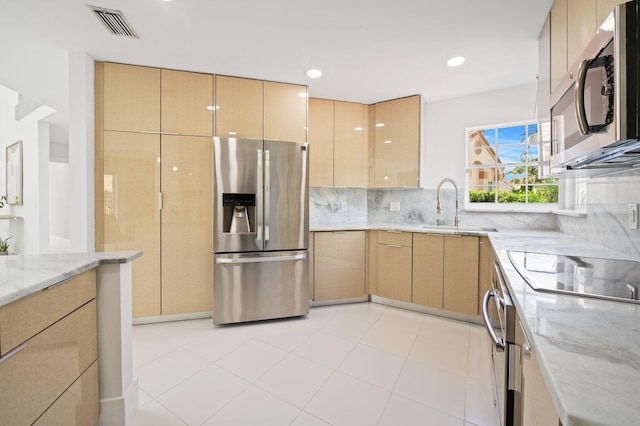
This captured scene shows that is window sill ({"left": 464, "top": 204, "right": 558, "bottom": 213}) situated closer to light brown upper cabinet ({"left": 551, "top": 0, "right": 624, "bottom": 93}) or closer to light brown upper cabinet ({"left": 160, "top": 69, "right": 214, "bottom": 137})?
light brown upper cabinet ({"left": 551, "top": 0, "right": 624, "bottom": 93})

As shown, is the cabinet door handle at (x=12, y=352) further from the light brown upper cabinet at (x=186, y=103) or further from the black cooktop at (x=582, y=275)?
the light brown upper cabinet at (x=186, y=103)

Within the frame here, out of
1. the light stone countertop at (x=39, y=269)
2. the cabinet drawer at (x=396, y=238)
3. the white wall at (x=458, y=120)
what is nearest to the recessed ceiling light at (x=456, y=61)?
the white wall at (x=458, y=120)

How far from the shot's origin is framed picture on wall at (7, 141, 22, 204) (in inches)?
201

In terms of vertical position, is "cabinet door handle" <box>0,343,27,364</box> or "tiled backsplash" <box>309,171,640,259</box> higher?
"tiled backsplash" <box>309,171,640,259</box>

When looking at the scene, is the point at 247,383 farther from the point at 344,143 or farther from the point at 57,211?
the point at 57,211

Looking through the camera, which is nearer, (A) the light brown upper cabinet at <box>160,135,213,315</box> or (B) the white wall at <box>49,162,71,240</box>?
(A) the light brown upper cabinet at <box>160,135,213,315</box>

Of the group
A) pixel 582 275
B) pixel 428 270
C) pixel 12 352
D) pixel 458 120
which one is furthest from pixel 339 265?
pixel 12 352

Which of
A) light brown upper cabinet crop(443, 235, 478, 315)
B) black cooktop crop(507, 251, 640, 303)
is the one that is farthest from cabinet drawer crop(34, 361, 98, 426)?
light brown upper cabinet crop(443, 235, 478, 315)

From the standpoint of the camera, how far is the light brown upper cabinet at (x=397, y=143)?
3463 millimetres

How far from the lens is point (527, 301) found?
2.76 feet

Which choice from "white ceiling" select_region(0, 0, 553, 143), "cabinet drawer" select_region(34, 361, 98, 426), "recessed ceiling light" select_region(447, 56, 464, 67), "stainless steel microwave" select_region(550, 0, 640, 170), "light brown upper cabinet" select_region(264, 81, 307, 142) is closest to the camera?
"stainless steel microwave" select_region(550, 0, 640, 170)

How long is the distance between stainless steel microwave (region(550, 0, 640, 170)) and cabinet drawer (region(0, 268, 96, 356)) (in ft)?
5.74

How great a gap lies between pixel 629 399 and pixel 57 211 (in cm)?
898

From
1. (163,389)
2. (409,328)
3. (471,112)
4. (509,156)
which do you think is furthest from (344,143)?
(163,389)
